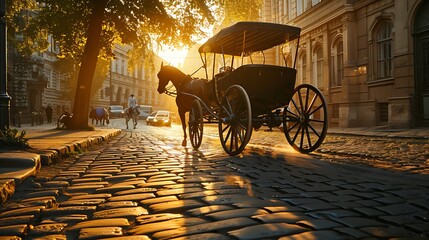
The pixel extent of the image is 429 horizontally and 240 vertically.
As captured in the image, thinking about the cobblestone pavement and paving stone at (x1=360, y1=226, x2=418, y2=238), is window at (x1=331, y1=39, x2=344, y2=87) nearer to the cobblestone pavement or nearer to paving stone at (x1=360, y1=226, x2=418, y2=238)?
the cobblestone pavement

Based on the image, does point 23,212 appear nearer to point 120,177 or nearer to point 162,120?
point 120,177

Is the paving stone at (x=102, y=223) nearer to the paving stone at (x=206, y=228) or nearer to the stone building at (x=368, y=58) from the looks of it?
the paving stone at (x=206, y=228)

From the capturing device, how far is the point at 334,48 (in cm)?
2062

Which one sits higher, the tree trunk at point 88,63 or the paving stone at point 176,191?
the tree trunk at point 88,63

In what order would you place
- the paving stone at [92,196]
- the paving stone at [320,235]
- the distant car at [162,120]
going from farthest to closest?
the distant car at [162,120] < the paving stone at [92,196] < the paving stone at [320,235]

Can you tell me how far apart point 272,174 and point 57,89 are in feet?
141

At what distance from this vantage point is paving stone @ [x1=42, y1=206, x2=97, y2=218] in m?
3.02

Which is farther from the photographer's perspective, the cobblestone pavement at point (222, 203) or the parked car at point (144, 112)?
the parked car at point (144, 112)

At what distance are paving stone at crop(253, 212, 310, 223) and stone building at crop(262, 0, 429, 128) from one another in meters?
13.2

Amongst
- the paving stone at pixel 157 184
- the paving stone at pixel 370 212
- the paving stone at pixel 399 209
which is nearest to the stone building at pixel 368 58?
the paving stone at pixel 399 209

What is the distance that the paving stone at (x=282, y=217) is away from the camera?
2650mm

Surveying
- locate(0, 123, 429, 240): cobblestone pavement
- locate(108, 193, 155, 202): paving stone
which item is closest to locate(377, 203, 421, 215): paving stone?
locate(0, 123, 429, 240): cobblestone pavement

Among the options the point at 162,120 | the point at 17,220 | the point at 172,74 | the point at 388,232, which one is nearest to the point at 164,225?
the point at 17,220

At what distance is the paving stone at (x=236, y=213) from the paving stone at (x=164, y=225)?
0.13m
